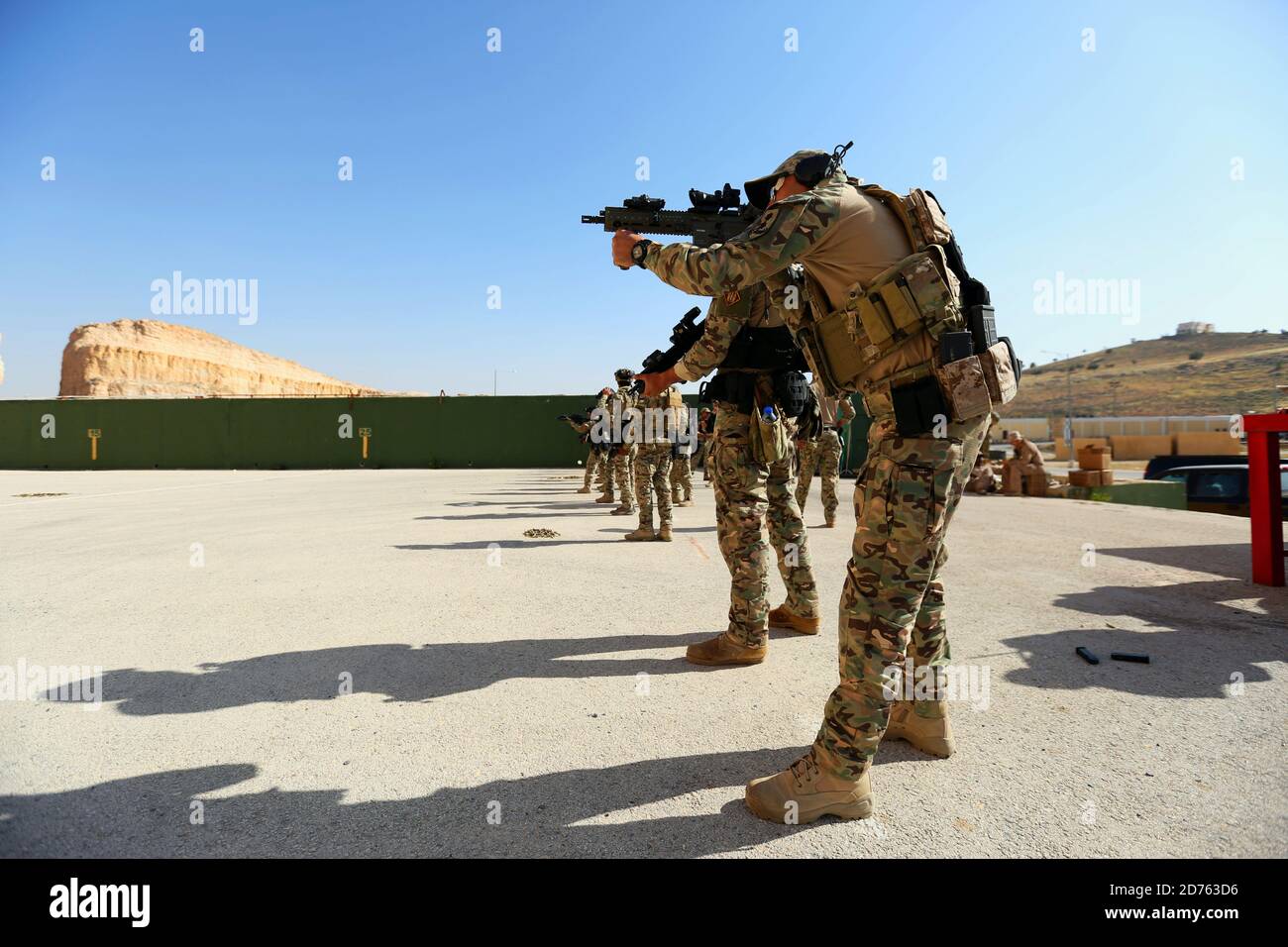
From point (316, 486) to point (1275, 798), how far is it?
1497 centimetres

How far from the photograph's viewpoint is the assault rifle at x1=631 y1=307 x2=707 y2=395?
367 centimetres

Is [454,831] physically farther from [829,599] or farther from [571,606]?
[829,599]

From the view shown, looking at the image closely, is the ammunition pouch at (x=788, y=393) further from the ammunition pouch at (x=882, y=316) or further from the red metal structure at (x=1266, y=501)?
the red metal structure at (x=1266, y=501)

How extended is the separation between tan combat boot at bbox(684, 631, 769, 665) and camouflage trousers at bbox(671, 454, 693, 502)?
22.1ft

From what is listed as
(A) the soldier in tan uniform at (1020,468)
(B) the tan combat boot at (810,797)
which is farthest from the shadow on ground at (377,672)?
(A) the soldier in tan uniform at (1020,468)

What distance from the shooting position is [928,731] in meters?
2.34

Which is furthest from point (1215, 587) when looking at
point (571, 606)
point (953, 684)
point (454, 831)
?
point (454, 831)

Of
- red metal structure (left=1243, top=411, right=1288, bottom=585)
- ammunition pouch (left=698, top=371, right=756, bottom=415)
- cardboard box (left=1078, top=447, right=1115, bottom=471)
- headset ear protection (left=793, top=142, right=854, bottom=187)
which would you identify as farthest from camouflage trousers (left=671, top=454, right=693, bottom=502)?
cardboard box (left=1078, top=447, right=1115, bottom=471)

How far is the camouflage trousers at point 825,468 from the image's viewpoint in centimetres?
791

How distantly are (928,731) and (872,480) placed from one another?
3.29 feet

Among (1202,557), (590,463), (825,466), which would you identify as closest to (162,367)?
(590,463)

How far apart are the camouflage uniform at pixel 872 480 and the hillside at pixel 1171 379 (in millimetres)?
61884

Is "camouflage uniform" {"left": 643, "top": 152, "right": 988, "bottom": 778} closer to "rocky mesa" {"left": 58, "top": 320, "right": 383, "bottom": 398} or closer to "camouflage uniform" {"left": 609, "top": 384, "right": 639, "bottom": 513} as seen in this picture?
A: "camouflage uniform" {"left": 609, "top": 384, "right": 639, "bottom": 513}

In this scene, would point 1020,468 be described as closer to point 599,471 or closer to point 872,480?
point 599,471
